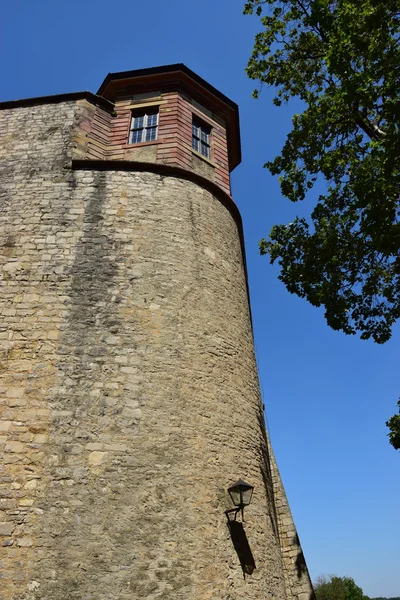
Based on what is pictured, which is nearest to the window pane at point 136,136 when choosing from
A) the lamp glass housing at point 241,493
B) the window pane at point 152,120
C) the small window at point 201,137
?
the window pane at point 152,120

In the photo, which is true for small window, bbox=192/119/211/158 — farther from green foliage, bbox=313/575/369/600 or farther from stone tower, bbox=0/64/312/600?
green foliage, bbox=313/575/369/600

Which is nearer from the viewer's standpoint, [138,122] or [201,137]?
[138,122]

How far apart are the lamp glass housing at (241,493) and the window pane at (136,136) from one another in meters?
7.77

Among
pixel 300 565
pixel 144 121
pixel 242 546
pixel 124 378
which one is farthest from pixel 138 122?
pixel 300 565

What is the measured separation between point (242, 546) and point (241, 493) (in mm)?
761

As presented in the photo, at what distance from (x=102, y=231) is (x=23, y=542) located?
194 inches

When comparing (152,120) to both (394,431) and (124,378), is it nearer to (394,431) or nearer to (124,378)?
(124,378)

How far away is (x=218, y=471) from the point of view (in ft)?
21.2

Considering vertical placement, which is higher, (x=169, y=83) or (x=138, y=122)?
(x=169, y=83)

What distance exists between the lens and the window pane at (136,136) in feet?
34.1

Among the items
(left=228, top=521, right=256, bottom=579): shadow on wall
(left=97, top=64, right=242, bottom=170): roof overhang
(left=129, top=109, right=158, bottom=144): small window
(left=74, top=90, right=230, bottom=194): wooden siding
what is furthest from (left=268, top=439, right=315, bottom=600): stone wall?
(left=97, top=64, right=242, bottom=170): roof overhang

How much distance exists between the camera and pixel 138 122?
10820 millimetres

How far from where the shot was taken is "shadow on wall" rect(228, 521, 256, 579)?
240 inches

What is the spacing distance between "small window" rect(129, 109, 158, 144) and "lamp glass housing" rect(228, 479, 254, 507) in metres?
7.69
